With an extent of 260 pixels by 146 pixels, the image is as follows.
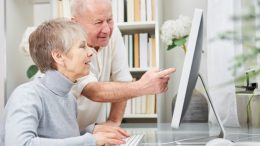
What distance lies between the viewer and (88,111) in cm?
144

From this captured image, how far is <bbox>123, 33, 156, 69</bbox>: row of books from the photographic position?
7.75 feet

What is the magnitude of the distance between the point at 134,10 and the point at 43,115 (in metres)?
1.56

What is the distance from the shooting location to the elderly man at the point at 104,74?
1.27m

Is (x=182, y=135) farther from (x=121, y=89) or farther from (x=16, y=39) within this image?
(x=16, y=39)

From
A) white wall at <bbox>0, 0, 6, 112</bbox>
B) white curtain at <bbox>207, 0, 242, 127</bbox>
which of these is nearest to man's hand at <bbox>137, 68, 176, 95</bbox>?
white curtain at <bbox>207, 0, 242, 127</bbox>

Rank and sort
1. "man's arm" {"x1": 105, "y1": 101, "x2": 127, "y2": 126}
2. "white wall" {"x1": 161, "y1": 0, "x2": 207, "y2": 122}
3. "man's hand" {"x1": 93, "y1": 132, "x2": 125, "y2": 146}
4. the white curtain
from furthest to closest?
"white wall" {"x1": 161, "y1": 0, "x2": 207, "y2": 122} → the white curtain → "man's arm" {"x1": 105, "y1": 101, "x2": 127, "y2": 126} → "man's hand" {"x1": 93, "y1": 132, "x2": 125, "y2": 146}

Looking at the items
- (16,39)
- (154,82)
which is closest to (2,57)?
(16,39)

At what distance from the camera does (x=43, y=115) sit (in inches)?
36.4

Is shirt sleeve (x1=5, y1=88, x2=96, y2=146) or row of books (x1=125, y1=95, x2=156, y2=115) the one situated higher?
shirt sleeve (x1=5, y1=88, x2=96, y2=146)

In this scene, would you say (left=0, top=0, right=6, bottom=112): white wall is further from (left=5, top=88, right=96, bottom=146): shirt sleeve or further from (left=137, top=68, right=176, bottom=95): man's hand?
(left=5, top=88, right=96, bottom=146): shirt sleeve

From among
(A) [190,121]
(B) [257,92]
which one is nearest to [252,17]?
(B) [257,92]

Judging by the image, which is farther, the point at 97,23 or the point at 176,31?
the point at 176,31

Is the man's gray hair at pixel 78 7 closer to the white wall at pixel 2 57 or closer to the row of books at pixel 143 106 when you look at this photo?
the white wall at pixel 2 57

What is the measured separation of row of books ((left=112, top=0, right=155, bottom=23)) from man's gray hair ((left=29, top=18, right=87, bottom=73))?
134cm
